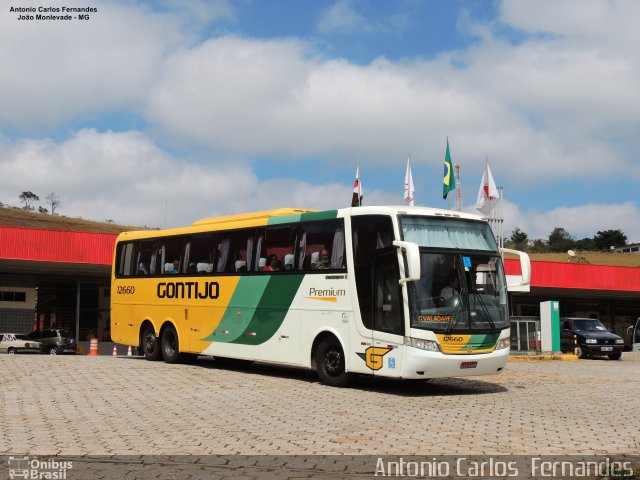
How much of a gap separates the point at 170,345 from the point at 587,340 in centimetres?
1703

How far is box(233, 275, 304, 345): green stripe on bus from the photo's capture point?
16.0m

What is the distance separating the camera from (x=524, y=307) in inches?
2132

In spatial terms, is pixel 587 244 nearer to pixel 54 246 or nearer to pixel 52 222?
pixel 52 222

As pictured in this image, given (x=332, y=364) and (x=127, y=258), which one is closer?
(x=332, y=364)

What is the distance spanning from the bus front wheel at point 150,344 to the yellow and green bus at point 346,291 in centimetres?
107

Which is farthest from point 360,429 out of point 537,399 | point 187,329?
point 187,329

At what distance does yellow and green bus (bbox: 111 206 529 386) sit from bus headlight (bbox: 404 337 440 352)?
18 mm

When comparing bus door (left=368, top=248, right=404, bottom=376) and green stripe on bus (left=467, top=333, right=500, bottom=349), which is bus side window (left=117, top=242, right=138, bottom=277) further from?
green stripe on bus (left=467, top=333, right=500, bottom=349)

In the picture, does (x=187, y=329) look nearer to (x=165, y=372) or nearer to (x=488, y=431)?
(x=165, y=372)

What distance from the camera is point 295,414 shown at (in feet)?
36.0

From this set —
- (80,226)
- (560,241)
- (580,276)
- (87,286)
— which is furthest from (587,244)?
(87,286)

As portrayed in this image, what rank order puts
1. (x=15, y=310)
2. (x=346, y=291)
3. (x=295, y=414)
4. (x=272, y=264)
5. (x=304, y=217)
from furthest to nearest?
(x=15, y=310)
(x=272, y=264)
(x=304, y=217)
(x=346, y=291)
(x=295, y=414)

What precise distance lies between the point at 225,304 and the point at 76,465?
10409mm

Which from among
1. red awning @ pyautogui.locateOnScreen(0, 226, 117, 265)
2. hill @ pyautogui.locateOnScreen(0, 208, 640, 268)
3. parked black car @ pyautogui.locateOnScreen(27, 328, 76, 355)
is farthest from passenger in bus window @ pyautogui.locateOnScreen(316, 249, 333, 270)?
hill @ pyautogui.locateOnScreen(0, 208, 640, 268)
